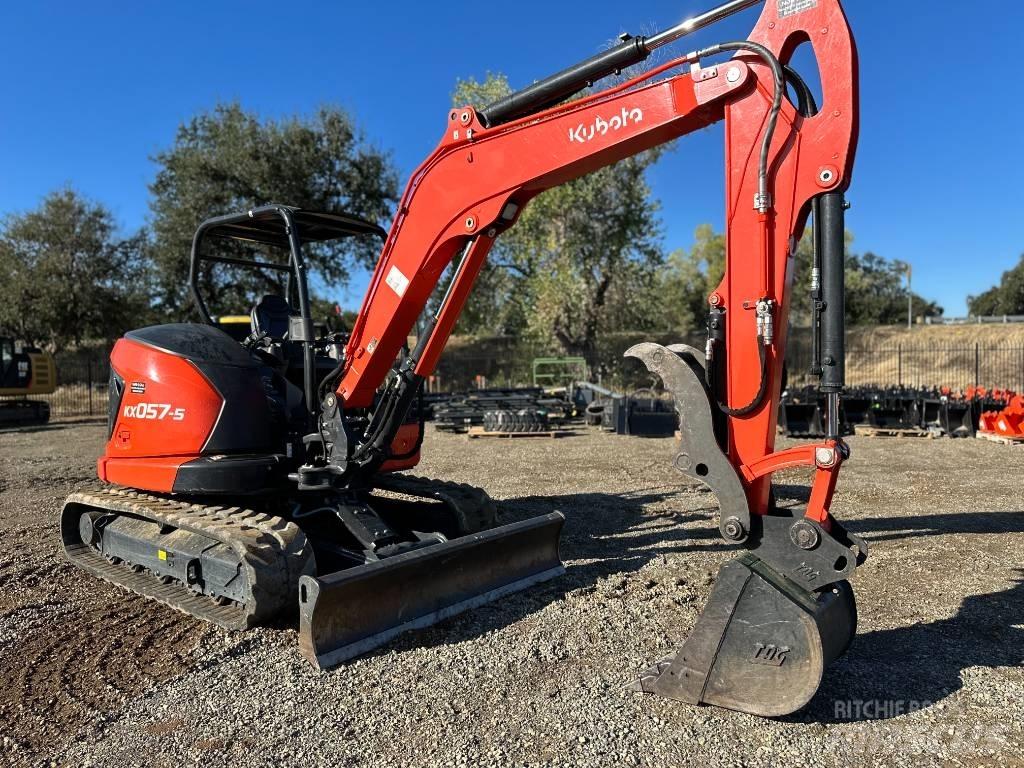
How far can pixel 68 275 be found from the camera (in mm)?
29094

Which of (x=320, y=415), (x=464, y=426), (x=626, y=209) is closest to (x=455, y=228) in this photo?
(x=320, y=415)

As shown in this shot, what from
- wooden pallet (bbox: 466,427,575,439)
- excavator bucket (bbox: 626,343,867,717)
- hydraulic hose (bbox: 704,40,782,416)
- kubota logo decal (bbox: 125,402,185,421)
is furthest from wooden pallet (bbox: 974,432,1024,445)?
kubota logo decal (bbox: 125,402,185,421)

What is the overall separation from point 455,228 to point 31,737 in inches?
135

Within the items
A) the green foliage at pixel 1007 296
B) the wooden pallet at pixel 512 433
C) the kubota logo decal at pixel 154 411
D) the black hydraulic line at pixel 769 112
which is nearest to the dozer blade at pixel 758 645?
the black hydraulic line at pixel 769 112

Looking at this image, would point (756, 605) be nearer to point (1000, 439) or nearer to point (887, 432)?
point (1000, 439)

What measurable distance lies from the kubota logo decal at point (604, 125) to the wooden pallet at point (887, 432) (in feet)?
42.6

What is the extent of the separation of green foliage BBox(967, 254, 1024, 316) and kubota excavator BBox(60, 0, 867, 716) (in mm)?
63690

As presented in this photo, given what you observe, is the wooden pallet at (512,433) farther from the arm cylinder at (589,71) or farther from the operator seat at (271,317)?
the arm cylinder at (589,71)

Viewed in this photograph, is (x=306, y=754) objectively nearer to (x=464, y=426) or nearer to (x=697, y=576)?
(x=697, y=576)

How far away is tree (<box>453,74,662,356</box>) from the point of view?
86.9ft

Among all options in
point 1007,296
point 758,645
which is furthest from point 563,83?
point 1007,296

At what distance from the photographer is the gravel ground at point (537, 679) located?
302cm

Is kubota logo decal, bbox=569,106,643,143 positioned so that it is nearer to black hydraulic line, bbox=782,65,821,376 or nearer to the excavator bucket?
black hydraulic line, bbox=782,65,821,376

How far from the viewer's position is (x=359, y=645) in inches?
155
